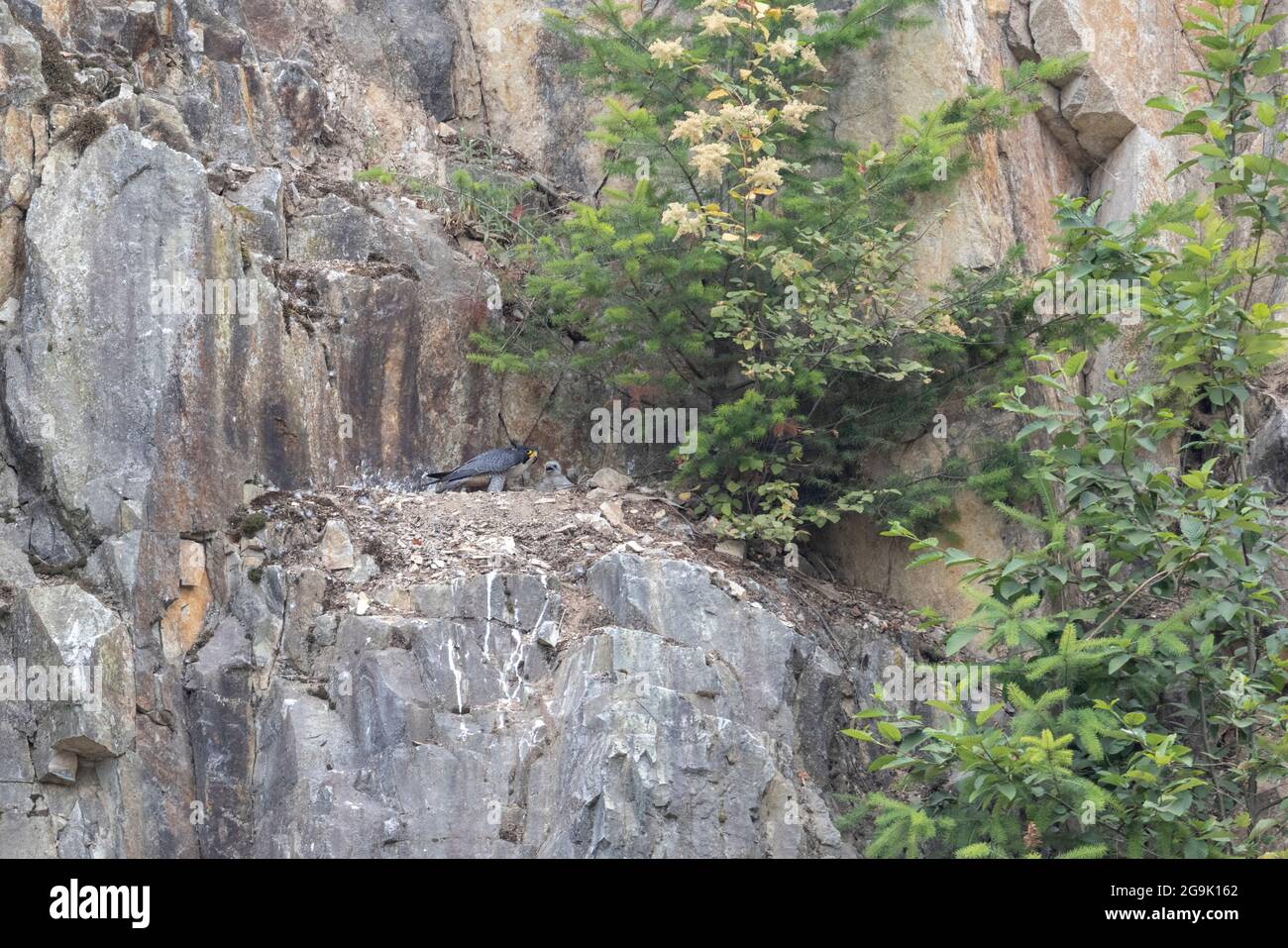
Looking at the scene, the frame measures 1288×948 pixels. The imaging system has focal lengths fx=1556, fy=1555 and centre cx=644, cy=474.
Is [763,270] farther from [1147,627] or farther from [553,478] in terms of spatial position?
[1147,627]

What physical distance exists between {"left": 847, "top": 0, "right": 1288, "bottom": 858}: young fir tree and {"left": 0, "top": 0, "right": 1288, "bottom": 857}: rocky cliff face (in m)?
1.97

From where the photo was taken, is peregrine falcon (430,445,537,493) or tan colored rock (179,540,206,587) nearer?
tan colored rock (179,540,206,587)

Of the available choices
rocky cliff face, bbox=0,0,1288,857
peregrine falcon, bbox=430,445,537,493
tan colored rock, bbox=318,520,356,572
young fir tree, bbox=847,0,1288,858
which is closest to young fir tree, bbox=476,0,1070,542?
rocky cliff face, bbox=0,0,1288,857

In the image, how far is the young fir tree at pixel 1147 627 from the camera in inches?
334

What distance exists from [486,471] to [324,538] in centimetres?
184

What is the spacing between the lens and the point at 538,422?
13.7 meters

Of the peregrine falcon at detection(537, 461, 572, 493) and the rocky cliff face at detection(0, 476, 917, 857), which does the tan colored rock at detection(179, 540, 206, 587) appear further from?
the peregrine falcon at detection(537, 461, 572, 493)

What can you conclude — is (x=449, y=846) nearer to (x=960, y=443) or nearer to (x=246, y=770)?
(x=246, y=770)

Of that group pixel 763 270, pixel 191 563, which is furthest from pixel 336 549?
pixel 763 270

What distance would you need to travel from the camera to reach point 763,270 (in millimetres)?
12453

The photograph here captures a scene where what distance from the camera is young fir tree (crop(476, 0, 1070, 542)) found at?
1197 cm

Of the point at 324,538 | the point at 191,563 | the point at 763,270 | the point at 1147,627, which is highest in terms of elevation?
the point at 763,270

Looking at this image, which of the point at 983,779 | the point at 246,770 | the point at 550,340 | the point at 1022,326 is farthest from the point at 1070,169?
the point at 246,770

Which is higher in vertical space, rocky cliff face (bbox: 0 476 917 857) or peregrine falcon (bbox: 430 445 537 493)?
peregrine falcon (bbox: 430 445 537 493)
